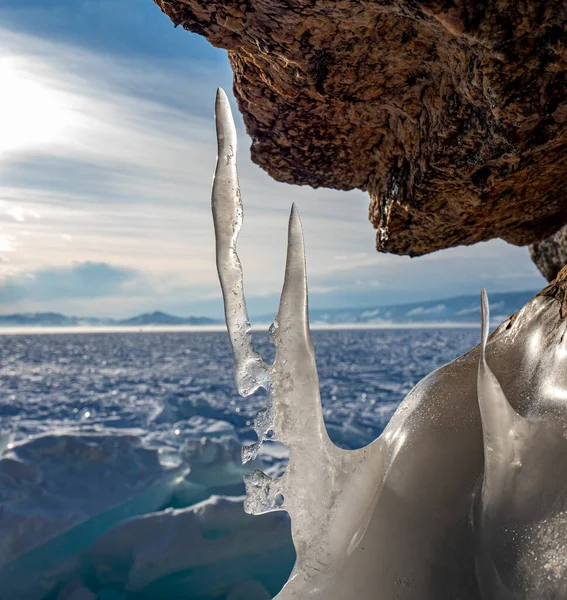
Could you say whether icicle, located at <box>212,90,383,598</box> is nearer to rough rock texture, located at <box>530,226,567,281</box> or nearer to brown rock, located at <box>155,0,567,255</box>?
brown rock, located at <box>155,0,567,255</box>

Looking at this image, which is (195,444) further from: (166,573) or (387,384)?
(387,384)

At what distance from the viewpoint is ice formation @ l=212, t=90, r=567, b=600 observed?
5.24 ft

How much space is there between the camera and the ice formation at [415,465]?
1.60 meters

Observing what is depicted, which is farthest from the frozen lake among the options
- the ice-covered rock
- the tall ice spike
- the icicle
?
the tall ice spike

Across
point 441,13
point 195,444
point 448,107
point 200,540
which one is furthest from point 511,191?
point 195,444

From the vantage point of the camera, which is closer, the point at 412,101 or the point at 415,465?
the point at 415,465

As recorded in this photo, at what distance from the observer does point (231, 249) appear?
1895mm

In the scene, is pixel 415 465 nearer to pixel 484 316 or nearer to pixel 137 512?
pixel 484 316

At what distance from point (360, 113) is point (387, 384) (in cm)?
1531

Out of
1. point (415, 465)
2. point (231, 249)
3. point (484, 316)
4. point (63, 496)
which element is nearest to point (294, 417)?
point (415, 465)

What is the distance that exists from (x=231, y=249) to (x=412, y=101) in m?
1.13

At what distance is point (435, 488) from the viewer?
185cm

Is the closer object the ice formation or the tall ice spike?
the ice formation

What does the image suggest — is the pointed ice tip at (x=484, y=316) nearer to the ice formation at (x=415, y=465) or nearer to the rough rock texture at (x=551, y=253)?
the ice formation at (x=415, y=465)
